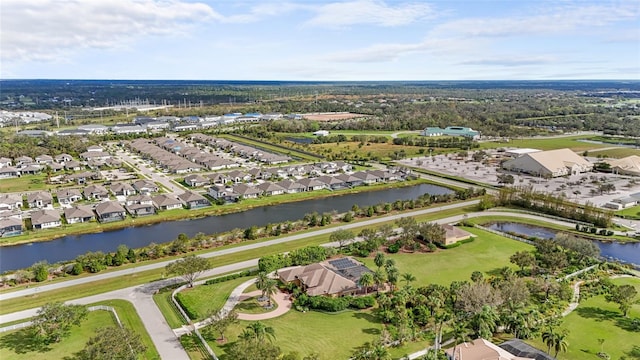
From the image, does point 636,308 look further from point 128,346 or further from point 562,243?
point 128,346

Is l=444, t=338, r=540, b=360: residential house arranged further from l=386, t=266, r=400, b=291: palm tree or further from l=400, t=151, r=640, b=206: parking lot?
l=400, t=151, r=640, b=206: parking lot

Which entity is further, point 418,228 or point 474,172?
point 474,172

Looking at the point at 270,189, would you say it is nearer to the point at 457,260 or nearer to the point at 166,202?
the point at 166,202

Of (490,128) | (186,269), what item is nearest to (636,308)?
(186,269)

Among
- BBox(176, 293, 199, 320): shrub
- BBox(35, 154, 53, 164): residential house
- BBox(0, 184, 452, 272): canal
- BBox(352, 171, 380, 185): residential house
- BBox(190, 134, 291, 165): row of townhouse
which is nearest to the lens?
BBox(176, 293, 199, 320): shrub

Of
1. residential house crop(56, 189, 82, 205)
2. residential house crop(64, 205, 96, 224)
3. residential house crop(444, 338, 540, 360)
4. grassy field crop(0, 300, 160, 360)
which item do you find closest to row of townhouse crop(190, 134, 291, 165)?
residential house crop(56, 189, 82, 205)

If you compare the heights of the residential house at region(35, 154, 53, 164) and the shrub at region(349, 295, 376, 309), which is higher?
the residential house at region(35, 154, 53, 164)
